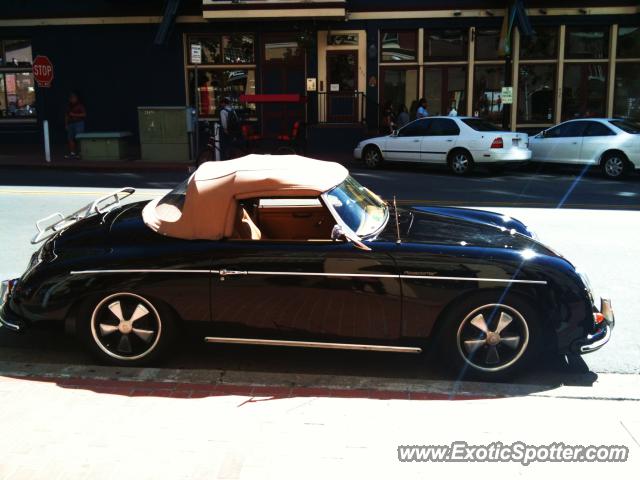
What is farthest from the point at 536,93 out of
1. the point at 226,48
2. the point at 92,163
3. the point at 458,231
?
the point at 458,231

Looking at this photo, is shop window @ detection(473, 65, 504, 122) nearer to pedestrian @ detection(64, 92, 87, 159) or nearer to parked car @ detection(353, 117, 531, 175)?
parked car @ detection(353, 117, 531, 175)

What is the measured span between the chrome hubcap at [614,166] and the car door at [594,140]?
0.28 metres

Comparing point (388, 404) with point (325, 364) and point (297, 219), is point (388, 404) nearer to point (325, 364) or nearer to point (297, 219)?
point (325, 364)

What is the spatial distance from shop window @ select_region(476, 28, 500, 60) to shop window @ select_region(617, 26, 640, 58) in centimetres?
390

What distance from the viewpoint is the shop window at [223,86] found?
2241 cm

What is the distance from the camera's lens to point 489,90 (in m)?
22.0

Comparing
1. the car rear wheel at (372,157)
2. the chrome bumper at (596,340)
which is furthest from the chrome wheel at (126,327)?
the car rear wheel at (372,157)

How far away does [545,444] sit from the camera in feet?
12.0

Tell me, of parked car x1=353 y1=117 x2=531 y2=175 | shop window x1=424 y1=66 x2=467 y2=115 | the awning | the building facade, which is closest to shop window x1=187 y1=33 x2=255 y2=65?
the building facade

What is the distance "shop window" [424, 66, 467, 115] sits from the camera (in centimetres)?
2194

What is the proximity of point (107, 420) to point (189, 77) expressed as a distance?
785 inches

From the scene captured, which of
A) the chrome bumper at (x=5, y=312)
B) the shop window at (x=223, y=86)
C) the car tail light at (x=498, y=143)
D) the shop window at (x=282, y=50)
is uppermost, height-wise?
the shop window at (x=282, y=50)

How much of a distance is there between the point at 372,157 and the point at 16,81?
1376cm

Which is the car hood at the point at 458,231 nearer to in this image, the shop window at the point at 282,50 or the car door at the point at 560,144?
the car door at the point at 560,144
